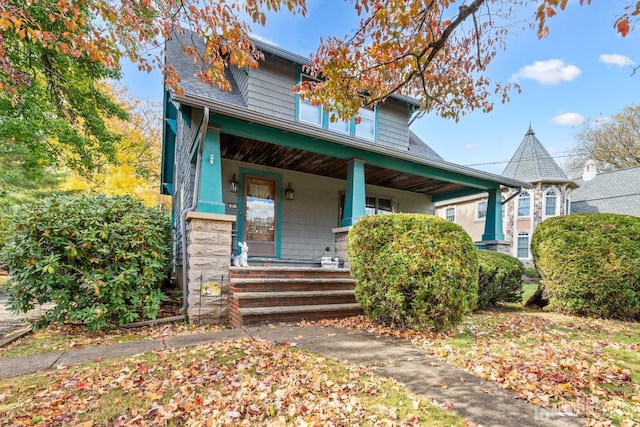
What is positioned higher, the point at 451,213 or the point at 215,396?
the point at 451,213

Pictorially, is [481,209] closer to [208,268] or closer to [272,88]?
[272,88]

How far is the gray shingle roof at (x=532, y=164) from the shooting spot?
17641 mm

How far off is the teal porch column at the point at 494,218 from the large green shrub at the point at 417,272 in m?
5.48

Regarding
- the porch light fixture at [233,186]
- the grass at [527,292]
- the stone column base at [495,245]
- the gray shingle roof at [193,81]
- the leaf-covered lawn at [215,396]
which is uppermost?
the gray shingle roof at [193,81]

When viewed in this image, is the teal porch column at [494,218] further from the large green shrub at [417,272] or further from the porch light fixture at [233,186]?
the porch light fixture at [233,186]

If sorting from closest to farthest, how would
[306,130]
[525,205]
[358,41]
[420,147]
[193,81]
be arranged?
1. [358,41]
2. [306,130]
3. [193,81]
4. [420,147]
5. [525,205]

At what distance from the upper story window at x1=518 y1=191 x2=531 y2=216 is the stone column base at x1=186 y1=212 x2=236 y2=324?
61.0 feet

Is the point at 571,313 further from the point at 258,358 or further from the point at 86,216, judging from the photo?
the point at 86,216

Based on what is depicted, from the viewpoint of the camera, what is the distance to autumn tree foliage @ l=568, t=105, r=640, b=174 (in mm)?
21703

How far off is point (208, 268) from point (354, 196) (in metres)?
3.16

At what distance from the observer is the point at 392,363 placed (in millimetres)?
2691

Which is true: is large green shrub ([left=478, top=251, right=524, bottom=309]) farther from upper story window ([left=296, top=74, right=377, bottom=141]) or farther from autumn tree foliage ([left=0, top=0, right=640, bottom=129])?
upper story window ([left=296, top=74, right=377, bottom=141])

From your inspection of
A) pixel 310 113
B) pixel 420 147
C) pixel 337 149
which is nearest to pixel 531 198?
pixel 420 147

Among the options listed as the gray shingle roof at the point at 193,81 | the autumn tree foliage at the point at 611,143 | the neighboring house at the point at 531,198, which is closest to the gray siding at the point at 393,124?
the gray shingle roof at the point at 193,81
